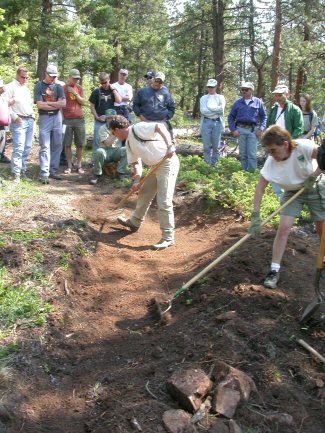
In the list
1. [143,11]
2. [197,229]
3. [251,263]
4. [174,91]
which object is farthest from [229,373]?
[174,91]

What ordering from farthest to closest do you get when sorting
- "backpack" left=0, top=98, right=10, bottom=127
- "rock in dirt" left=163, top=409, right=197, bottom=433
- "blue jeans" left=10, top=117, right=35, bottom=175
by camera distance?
"blue jeans" left=10, top=117, right=35, bottom=175, "backpack" left=0, top=98, right=10, bottom=127, "rock in dirt" left=163, top=409, right=197, bottom=433

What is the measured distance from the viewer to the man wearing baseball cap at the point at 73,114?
9641 millimetres

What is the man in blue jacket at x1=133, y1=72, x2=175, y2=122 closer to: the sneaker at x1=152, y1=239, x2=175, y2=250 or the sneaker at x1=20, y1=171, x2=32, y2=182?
the sneaker at x1=20, y1=171, x2=32, y2=182

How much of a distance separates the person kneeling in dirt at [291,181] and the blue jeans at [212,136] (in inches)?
221

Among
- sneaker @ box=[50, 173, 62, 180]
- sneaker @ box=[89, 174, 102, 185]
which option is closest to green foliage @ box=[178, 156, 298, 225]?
sneaker @ box=[89, 174, 102, 185]

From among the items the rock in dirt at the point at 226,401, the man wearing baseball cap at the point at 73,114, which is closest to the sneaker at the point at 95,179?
the man wearing baseball cap at the point at 73,114

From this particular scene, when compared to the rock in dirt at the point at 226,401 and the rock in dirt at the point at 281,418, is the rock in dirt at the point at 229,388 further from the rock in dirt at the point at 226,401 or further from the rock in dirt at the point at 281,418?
the rock in dirt at the point at 281,418

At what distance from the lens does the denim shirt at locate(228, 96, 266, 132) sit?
378 inches

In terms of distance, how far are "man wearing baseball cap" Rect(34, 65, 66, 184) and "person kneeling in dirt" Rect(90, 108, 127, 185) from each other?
979 mm

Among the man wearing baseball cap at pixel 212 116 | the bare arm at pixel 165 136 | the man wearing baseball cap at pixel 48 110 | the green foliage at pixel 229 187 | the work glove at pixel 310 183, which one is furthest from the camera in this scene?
the man wearing baseball cap at pixel 212 116

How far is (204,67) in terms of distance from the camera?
111 ft

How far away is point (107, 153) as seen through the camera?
966 centimetres

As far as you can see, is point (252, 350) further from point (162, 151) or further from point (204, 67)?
point (204, 67)

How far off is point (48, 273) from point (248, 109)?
6194 mm
